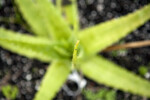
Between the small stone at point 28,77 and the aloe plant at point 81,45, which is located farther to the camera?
the small stone at point 28,77

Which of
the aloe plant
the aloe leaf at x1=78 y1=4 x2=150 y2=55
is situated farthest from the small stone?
the aloe leaf at x1=78 y1=4 x2=150 y2=55

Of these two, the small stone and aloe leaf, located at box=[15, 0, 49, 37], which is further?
the small stone

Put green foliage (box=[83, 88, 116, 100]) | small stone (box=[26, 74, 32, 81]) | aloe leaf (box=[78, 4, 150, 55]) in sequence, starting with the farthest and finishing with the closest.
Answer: small stone (box=[26, 74, 32, 81])
green foliage (box=[83, 88, 116, 100])
aloe leaf (box=[78, 4, 150, 55])

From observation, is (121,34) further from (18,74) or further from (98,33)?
(18,74)

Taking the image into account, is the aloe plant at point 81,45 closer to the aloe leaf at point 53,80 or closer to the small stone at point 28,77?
the aloe leaf at point 53,80

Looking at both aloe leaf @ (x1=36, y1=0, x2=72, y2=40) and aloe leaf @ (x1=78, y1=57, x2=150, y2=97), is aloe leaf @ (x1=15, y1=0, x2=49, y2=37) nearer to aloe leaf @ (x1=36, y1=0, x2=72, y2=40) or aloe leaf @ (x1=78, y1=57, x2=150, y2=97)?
aloe leaf @ (x1=36, y1=0, x2=72, y2=40)

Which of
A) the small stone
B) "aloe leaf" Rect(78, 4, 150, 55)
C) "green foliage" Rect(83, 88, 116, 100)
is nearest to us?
"aloe leaf" Rect(78, 4, 150, 55)

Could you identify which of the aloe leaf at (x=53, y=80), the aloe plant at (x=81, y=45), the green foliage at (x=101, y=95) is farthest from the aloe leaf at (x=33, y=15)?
the green foliage at (x=101, y=95)
